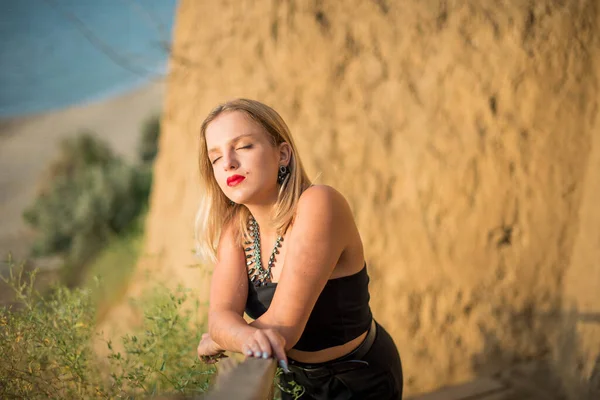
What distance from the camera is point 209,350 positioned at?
1.48 metres

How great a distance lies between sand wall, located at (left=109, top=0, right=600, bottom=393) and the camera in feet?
8.68

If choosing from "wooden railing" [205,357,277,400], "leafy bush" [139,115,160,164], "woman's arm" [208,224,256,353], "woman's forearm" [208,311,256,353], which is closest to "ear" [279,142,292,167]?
"woman's arm" [208,224,256,353]

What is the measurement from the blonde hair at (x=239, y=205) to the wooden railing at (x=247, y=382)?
394mm

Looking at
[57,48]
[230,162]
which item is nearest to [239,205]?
[230,162]

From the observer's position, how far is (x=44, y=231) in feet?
28.1

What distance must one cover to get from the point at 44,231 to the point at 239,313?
26.4ft

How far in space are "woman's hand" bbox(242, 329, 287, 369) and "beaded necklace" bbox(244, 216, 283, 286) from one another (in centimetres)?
25

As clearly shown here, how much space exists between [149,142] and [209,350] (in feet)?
33.7

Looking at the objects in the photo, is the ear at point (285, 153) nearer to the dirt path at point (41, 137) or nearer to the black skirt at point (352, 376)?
the black skirt at point (352, 376)

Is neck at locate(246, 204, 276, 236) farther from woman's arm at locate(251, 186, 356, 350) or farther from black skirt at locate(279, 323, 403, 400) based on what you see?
black skirt at locate(279, 323, 403, 400)

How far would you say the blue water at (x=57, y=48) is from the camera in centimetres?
898

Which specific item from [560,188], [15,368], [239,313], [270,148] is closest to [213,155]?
[270,148]

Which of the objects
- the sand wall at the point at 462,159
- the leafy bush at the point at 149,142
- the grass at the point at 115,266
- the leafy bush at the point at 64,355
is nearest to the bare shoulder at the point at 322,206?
the leafy bush at the point at 64,355

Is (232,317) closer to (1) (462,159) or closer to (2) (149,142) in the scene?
(1) (462,159)
